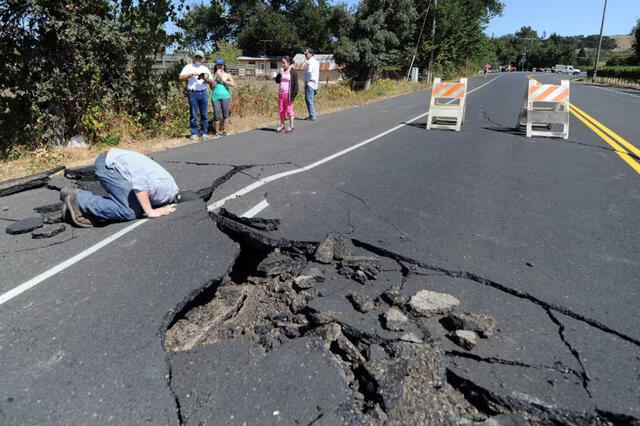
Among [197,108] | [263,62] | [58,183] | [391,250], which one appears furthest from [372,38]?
[263,62]

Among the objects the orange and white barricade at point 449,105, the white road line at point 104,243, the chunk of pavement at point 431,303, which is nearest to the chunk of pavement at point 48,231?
the white road line at point 104,243

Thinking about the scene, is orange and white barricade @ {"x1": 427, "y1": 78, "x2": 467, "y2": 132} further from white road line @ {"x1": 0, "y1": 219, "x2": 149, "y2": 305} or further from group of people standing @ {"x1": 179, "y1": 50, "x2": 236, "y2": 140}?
white road line @ {"x1": 0, "y1": 219, "x2": 149, "y2": 305}

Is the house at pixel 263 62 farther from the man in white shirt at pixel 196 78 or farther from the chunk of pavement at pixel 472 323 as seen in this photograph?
the chunk of pavement at pixel 472 323

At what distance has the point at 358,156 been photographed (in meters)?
8.29

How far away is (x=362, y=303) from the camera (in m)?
3.19

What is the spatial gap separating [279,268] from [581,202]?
13.5 ft

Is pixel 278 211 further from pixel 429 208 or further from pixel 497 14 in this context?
pixel 497 14

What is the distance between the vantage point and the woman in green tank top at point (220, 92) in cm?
1055

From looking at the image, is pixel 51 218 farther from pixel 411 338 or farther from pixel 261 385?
pixel 411 338

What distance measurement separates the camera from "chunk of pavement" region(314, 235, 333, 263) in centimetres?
392

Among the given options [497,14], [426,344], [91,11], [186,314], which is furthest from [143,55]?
[497,14]

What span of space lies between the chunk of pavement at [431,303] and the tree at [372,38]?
1309 inches

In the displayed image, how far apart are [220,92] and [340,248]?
310 inches

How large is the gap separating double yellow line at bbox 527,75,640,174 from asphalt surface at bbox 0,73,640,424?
2.61 ft
